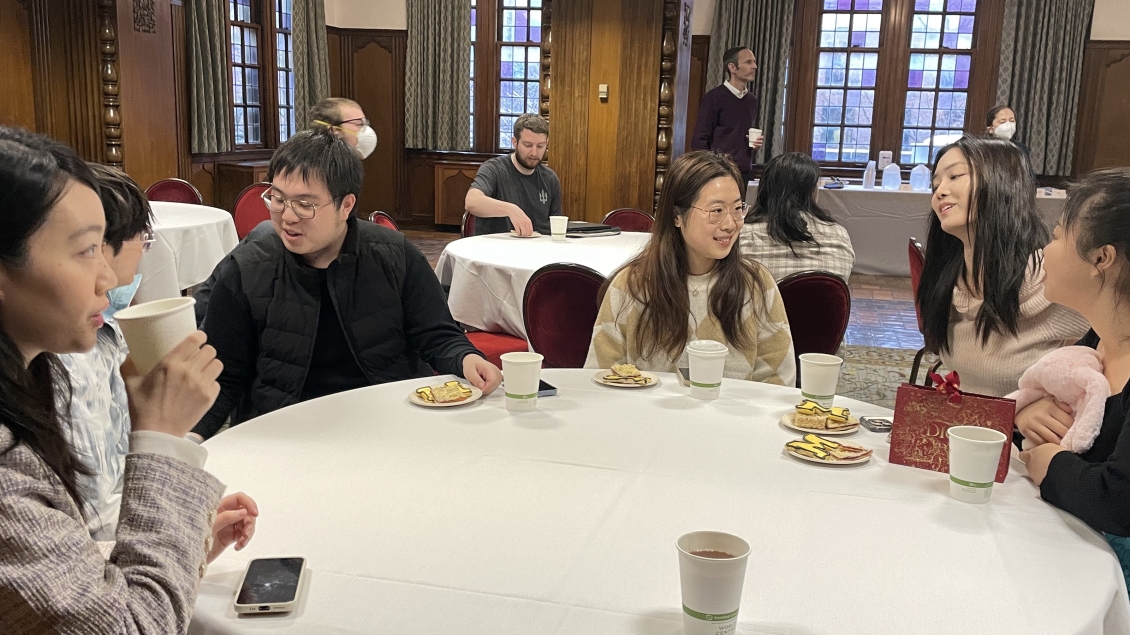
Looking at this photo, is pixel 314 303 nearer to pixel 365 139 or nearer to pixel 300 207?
pixel 300 207

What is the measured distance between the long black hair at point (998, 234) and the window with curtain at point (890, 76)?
7931mm

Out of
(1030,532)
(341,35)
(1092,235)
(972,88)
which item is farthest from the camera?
(341,35)

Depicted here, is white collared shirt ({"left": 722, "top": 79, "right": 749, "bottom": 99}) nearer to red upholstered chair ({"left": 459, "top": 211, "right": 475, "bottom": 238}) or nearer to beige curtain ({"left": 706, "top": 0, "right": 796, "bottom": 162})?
beige curtain ({"left": 706, "top": 0, "right": 796, "bottom": 162})

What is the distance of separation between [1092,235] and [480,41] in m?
9.55

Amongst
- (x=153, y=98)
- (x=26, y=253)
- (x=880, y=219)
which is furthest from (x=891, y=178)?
(x=26, y=253)

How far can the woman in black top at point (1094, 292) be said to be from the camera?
5.03 feet

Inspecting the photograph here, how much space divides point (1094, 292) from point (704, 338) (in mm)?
961

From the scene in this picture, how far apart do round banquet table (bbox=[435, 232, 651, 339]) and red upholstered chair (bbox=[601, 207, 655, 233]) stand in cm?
104

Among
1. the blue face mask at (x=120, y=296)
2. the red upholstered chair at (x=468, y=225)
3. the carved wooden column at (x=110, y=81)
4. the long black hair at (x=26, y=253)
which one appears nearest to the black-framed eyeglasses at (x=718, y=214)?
the blue face mask at (x=120, y=296)

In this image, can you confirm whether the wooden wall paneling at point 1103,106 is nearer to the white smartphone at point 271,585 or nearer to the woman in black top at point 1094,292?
the woman in black top at point 1094,292

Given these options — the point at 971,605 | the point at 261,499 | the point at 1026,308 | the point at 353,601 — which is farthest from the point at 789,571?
the point at 1026,308

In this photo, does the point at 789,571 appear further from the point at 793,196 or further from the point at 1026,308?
the point at 793,196

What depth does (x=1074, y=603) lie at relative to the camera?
1148mm

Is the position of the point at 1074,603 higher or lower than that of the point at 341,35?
lower
